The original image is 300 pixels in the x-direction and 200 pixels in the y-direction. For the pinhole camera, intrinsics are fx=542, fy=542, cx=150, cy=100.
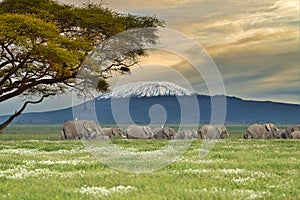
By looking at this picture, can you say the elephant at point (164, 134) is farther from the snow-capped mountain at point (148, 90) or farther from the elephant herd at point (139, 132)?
the snow-capped mountain at point (148, 90)

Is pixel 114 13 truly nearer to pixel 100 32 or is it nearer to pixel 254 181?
pixel 100 32

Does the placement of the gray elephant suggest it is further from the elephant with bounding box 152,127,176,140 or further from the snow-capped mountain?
the snow-capped mountain

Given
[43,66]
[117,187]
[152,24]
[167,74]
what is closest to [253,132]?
[152,24]

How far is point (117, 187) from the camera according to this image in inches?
556

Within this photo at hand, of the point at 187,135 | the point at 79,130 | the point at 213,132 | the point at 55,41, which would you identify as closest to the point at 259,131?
the point at 213,132

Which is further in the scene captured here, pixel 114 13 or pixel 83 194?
→ pixel 114 13

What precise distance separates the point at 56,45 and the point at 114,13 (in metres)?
10.3

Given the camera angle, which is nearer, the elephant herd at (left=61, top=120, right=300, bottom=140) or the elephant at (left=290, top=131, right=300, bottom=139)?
the elephant at (left=290, top=131, right=300, bottom=139)

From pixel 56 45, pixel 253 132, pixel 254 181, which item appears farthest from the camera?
pixel 253 132

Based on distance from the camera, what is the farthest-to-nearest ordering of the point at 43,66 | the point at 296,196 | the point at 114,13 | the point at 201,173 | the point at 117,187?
the point at 114,13 → the point at 43,66 → the point at 201,173 → the point at 117,187 → the point at 296,196

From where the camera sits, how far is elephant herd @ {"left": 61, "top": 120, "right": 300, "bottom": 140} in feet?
213

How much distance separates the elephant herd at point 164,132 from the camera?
2559 inches

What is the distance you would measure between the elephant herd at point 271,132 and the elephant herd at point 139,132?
362 cm

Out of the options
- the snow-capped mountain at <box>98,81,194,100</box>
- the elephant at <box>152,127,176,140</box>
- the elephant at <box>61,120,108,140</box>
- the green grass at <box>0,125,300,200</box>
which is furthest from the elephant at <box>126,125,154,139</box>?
the green grass at <box>0,125,300,200</box>
